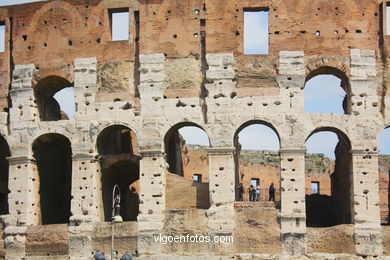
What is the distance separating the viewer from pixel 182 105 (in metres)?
24.6

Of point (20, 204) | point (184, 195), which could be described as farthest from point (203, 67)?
point (20, 204)

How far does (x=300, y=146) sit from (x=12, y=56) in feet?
33.3

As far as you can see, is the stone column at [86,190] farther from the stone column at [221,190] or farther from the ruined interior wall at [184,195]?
the stone column at [221,190]

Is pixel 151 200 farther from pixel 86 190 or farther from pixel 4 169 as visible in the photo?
pixel 4 169

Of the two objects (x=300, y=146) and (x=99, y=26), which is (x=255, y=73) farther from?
(x=99, y=26)

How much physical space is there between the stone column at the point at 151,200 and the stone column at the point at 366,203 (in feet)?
19.0

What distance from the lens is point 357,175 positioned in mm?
23594

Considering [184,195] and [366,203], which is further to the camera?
[184,195]

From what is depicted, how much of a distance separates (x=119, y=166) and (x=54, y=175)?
9.79ft

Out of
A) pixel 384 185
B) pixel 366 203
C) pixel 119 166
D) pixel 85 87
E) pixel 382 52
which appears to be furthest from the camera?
pixel 384 185

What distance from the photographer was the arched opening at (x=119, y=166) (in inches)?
995

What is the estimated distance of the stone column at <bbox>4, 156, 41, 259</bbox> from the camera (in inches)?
978

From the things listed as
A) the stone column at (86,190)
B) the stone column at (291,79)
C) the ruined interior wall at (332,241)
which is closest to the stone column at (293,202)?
the ruined interior wall at (332,241)

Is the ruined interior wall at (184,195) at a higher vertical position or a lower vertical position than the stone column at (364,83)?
lower
